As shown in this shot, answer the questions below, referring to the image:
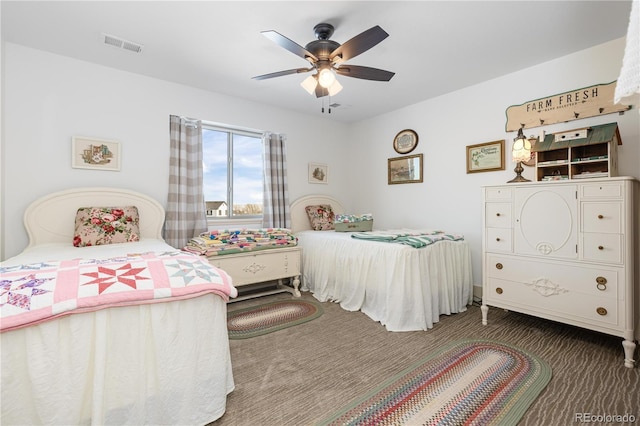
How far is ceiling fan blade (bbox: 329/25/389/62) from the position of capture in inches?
71.7

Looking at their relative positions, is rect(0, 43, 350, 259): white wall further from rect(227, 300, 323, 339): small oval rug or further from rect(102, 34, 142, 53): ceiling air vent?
rect(227, 300, 323, 339): small oval rug

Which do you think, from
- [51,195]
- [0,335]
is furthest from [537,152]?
[51,195]

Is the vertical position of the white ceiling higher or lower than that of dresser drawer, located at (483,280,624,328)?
higher

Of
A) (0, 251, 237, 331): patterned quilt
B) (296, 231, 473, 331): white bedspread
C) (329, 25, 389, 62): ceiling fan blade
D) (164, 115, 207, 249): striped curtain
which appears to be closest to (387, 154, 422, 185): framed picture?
(296, 231, 473, 331): white bedspread

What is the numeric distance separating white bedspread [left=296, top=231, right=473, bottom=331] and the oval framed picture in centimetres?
155

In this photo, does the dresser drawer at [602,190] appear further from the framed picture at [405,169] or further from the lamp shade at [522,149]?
the framed picture at [405,169]

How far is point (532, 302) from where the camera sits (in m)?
2.47

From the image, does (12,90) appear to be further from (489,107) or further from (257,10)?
(489,107)

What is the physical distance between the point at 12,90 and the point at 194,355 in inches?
115

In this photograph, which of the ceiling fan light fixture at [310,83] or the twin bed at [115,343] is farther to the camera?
the ceiling fan light fixture at [310,83]

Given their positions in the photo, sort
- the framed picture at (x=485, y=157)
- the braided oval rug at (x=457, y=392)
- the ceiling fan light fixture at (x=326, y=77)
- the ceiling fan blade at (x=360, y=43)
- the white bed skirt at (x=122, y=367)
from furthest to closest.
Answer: the framed picture at (x=485, y=157), the ceiling fan light fixture at (x=326, y=77), the ceiling fan blade at (x=360, y=43), the braided oval rug at (x=457, y=392), the white bed skirt at (x=122, y=367)

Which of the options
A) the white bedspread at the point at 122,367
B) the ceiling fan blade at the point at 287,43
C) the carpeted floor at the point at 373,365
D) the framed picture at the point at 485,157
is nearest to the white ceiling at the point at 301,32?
the ceiling fan blade at the point at 287,43

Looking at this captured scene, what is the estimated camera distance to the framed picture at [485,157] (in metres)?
3.21

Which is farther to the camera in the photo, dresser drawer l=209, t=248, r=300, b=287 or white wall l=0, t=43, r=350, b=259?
dresser drawer l=209, t=248, r=300, b=287
